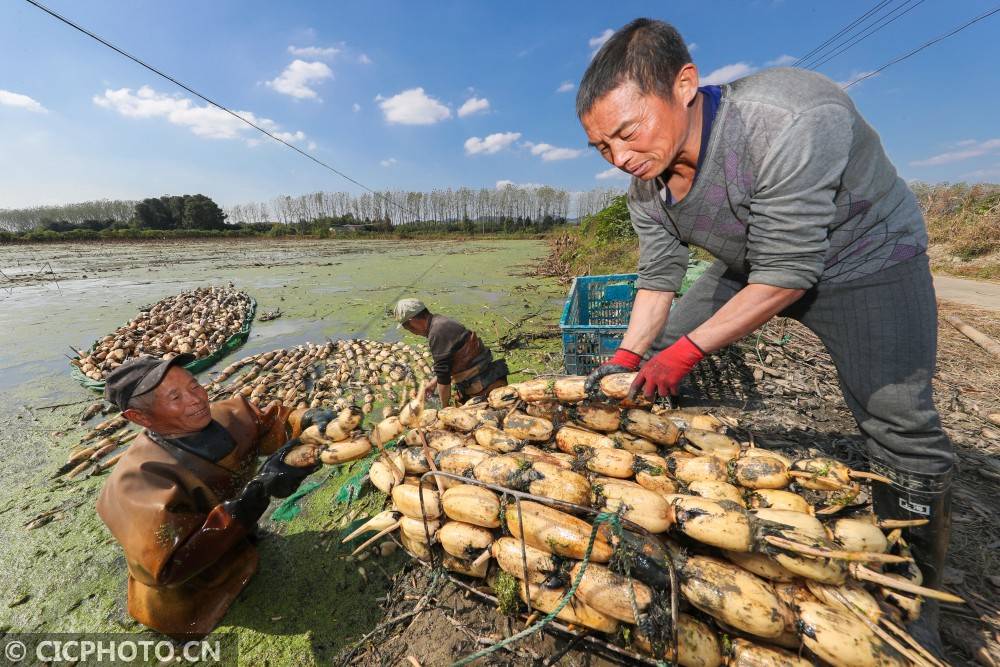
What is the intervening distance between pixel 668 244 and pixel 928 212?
680 inches

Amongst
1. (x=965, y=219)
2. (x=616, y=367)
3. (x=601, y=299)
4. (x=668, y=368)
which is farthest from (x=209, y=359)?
(x=965, y=219)

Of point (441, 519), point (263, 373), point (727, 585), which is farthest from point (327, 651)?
point (263, 373)

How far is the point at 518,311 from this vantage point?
24.4 ft

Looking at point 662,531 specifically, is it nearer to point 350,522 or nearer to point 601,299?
point 350,522

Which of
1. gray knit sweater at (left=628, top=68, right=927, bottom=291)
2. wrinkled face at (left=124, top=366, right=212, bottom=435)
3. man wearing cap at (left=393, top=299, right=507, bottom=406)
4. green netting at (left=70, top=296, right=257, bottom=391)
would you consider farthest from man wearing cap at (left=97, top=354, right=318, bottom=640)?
green netting at (left=70, top=296, right=257, bottom=391)

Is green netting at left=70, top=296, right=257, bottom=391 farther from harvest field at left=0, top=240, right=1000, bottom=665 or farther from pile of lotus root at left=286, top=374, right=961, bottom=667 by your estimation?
pile of lotus root at left=286, top=374, right=961, bottom=667

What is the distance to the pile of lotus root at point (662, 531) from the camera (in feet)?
3.76

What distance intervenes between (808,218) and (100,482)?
194 inches

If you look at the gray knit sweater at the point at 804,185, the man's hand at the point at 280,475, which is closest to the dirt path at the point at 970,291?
the gray knit sweater at the point at 804,185

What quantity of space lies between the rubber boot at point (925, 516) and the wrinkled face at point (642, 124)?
1.50 m

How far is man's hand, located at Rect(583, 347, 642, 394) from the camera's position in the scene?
1790mm

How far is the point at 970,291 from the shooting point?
666 cm

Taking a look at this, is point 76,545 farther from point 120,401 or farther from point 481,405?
point 481,405

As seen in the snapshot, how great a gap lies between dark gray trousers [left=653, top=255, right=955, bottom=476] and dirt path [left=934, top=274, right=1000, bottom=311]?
22.9 ft
